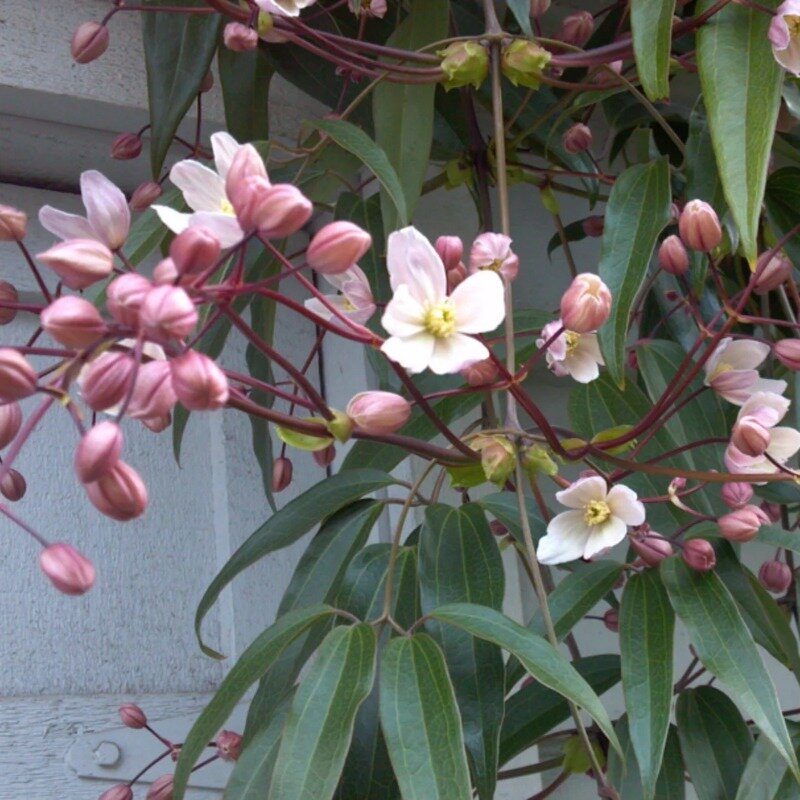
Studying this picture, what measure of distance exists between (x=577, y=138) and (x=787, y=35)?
0.95ft

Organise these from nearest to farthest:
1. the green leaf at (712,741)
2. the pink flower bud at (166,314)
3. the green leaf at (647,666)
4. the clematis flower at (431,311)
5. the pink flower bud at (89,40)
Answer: the pink flower bud at (166,314)
the clematis flower at (431,311)
the green leaf at (647,666)
the green leaf at (712,741)
the pink flower bud at (89,40)

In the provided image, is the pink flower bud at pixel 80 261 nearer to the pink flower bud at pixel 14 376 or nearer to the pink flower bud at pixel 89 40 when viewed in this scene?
the pink flower bud at pixel 14 376

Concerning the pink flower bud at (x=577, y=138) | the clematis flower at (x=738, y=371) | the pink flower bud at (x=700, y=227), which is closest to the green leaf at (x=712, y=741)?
the clematis flower at (x=738, y=371)

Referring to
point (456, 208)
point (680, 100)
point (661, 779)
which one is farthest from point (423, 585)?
point (680, 100)

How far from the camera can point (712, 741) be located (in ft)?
2.53

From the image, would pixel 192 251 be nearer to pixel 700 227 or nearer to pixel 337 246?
pixel 337 246

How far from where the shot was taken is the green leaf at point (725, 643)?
608 millimetres

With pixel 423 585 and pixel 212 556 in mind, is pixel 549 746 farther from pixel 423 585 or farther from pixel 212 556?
pixel 423 585

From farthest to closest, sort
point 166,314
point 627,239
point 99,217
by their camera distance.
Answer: point 627,239 < point 99,217 < point 166,314

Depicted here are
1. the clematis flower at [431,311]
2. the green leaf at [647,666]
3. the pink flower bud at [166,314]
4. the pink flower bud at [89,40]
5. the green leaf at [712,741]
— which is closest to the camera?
the pink flower bud at [166,314]

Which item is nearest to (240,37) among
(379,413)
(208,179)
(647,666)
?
(208,179)

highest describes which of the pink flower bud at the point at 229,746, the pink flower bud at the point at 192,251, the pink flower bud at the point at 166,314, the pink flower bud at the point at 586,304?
the pink flower bud at the point at 192,251

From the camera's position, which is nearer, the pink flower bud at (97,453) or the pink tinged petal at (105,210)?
the pink flower bud at (97,453)

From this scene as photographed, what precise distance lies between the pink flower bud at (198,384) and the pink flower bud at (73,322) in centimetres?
3
